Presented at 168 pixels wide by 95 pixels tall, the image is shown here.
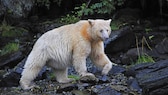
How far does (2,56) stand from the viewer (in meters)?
10.8

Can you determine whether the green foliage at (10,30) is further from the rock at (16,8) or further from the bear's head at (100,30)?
the bear's head at (100,30)

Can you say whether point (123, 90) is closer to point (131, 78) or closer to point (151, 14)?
point (131, 78)

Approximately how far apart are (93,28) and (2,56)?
447cm

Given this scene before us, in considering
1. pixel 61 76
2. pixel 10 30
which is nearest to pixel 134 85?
pixel 61 76

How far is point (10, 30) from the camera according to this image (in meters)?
13.1

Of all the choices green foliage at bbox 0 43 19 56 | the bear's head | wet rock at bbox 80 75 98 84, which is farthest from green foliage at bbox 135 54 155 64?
green foliage at bbox 0 43 19 56

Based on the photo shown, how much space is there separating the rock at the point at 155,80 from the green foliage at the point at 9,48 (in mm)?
5124

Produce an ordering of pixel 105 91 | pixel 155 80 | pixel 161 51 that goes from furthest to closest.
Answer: pixel 161 51
pixel 105 91
pixel 155 80

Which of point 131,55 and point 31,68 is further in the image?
point 131,55

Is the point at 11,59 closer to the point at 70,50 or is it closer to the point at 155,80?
the point at 70,50

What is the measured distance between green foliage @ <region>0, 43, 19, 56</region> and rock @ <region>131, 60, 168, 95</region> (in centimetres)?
512

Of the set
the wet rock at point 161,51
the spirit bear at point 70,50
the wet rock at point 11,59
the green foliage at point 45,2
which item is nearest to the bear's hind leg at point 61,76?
the spirit bear at point 70,50

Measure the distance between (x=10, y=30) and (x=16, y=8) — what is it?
1.30m

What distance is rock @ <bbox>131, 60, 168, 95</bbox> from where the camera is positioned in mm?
6180
